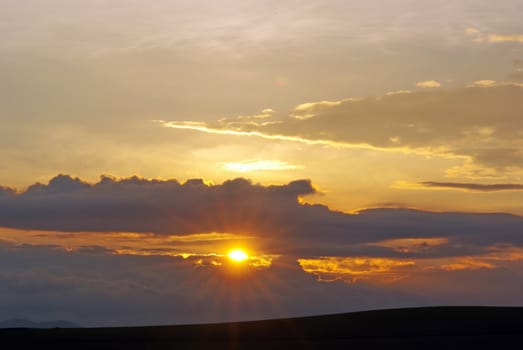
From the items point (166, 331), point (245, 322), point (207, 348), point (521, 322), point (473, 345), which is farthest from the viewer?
point (245, 322)

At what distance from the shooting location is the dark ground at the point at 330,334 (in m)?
93.9

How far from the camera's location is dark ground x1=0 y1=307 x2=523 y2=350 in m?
93.9

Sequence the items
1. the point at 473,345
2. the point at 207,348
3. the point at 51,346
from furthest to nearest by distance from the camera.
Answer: the point at 51,346, the point at 207,348, the point at 473,345

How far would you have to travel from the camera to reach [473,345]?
88.0 m

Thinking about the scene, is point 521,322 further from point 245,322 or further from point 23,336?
point 23,336

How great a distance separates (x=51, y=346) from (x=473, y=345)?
4983 cm

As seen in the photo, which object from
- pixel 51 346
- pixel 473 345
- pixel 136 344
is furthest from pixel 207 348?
pixel 473 345

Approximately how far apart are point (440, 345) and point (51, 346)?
46.4 metres

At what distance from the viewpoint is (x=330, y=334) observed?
10950 centimetres

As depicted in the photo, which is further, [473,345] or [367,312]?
[367,312]

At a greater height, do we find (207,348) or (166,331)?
(166,331)

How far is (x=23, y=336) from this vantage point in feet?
376

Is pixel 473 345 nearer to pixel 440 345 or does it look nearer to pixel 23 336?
pixel 440 345

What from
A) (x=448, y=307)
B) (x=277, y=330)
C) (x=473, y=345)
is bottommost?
(x=473, y=345)
